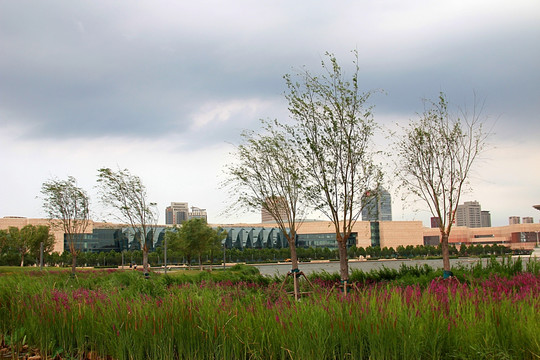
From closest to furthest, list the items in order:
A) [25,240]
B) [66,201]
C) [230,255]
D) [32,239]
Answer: [66,201] < [32,239] < [25,240] < [230,255]

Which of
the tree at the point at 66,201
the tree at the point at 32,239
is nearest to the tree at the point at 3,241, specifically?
the tree at the point at 32,239

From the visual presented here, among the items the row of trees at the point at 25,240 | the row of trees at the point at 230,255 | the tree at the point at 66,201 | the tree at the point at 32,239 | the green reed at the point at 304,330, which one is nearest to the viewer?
the green reed at the point at 304,330

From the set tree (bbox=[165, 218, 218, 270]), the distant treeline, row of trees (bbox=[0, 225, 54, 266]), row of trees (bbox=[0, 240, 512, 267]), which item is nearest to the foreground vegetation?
tree (bbox=[165, 218, 218, 270])

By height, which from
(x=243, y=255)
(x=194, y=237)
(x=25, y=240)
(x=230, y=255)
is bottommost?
(x=243, y=255)

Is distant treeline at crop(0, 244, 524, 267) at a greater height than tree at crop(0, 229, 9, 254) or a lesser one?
lesser

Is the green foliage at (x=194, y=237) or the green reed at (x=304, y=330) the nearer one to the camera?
the green reed at (x=304, y=330)

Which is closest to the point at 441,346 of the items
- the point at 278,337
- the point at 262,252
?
the point at 278,337

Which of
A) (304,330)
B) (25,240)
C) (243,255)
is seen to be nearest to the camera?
(304,330)

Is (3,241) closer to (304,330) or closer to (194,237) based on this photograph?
(194,237)

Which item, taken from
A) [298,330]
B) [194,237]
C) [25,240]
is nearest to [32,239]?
[25,240]

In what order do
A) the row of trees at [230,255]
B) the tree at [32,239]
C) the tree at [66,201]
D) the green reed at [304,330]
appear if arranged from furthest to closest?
the row of trees at [230,255]
the tree at [32,239]
the tree at [66,201]
the green reed at [304,330]

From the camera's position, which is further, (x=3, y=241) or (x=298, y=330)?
(x=3, y=241)

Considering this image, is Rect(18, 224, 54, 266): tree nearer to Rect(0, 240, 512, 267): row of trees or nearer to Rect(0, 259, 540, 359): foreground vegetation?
A: Rect(0, 240, 512, 267): row of trees

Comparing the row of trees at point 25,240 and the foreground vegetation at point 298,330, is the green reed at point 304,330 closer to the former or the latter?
the foreground vegetation at point 298,330
